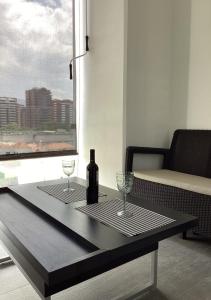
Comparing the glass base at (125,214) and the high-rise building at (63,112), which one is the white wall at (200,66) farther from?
the glass base at (125,214)

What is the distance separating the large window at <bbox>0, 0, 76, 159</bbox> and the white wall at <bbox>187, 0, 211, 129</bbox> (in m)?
1.22

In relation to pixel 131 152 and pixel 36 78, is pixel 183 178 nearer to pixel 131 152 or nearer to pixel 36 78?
pixel 131 152

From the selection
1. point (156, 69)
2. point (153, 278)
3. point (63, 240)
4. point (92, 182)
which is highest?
point (156, 69)

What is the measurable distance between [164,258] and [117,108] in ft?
4.42

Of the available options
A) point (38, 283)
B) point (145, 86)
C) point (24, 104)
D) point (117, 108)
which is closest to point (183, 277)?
point (38, 283)

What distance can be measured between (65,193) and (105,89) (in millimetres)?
1392

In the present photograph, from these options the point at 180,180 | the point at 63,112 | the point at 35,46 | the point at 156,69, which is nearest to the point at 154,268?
the point at 180,180

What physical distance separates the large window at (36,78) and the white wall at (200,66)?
47.9 inches

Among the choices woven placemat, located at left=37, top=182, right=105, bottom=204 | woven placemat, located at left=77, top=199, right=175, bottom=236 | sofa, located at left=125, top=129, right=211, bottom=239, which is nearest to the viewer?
woven placemat, located at left=77, top=199, right=175, bottom=236

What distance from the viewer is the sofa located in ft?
6.26

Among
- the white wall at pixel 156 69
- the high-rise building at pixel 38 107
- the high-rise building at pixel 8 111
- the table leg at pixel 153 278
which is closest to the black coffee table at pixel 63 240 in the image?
the table leg at pixel 153 278

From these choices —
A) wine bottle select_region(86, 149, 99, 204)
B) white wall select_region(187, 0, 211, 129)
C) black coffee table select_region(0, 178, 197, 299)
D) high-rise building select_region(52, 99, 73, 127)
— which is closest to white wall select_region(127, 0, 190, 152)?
white wall select_region(187, 0, 211, 129)

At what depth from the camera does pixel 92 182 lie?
53.2 inches

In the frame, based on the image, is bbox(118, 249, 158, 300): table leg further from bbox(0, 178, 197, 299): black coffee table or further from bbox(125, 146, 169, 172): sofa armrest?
bbox(125, 146, 169, 172): sofa armrest
